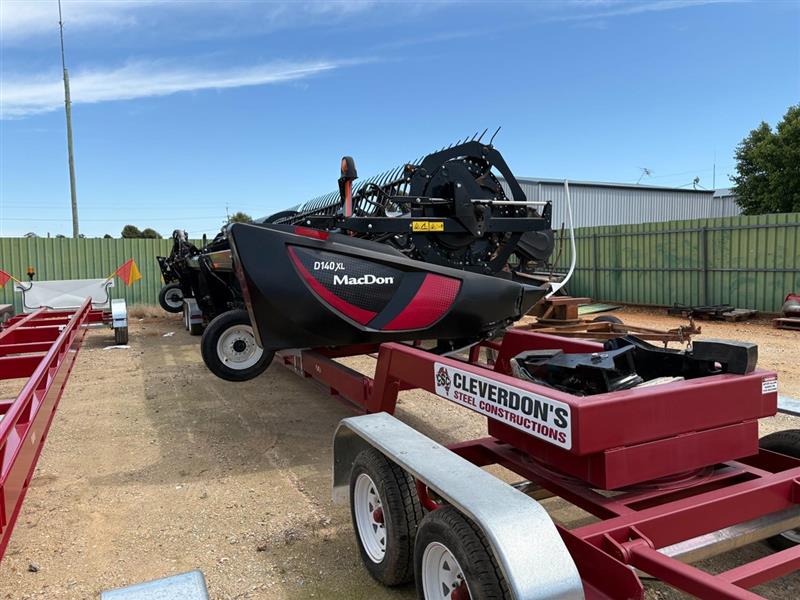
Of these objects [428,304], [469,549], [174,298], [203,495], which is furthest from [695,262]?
[469,549]

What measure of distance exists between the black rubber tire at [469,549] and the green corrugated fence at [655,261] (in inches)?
450

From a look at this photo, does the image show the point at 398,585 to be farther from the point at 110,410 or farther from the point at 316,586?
the point at 110,410

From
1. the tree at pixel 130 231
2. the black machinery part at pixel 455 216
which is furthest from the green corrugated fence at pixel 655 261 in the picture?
the tree at pixel 130 231

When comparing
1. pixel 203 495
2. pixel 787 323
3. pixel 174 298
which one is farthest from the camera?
pixel 174 298

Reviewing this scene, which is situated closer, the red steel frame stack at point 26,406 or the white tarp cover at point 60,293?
the red steel frame stack at point 26,406

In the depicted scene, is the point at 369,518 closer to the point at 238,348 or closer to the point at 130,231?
the point at 238,348

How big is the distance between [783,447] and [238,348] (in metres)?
4.36

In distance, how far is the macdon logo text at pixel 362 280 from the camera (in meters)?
4.04

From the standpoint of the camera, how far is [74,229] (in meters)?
20.9

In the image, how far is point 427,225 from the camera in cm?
496

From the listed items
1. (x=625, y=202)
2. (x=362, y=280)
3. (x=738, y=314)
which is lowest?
(x=738, y=314)

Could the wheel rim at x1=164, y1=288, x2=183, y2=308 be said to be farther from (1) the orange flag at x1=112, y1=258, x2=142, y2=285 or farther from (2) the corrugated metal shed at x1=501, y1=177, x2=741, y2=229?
(2) the corrugated metal shed at x1=501, y1=177, x2=741, y2=229

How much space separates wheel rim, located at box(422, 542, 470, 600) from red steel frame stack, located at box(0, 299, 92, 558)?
1.65 m

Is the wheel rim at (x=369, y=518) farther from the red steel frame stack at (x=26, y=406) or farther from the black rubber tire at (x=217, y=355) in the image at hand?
the black rubber tire at (x=217, y=355)
